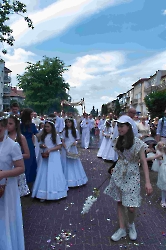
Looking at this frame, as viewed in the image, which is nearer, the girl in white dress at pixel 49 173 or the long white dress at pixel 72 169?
the girl in white dress at pixel 49 173

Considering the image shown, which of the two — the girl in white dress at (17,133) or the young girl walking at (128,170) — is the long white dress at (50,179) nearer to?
the girl in white dress at (17,133)

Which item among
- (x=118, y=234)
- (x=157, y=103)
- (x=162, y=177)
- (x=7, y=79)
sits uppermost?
(x=7, y=79)

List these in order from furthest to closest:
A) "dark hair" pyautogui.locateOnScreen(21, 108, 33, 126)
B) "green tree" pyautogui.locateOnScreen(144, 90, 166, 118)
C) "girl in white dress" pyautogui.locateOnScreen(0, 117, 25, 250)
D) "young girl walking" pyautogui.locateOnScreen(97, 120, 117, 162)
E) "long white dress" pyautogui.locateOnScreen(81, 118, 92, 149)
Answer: "green tree" pyautogui.locateOnScreen(144, 90, 166, 118) → "long white dress" pyautogui.locateOnScreen(81, 118, 92, 149) → "young girl walking" pyautogui.locateOnScreen(97, 120, 117, 162) → "dark hair" pyautogui.locateOnScreen(21, 108, 33, 126) → "girl in white dress" pyautogui.locateOnScreen(0, 117, 25, 250)

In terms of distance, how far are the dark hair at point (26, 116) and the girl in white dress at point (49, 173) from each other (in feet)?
1.60

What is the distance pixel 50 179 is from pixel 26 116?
1592 mm

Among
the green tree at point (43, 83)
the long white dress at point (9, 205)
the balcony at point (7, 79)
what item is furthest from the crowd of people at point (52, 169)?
the balcony at point (7, 79)

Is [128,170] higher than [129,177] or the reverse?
higher

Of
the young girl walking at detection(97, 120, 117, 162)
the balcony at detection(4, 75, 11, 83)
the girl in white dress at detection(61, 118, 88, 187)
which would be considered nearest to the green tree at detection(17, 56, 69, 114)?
the young girl walking at detection(97, 120, 117, 162)

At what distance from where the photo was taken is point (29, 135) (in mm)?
6680

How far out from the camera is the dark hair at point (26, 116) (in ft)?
21.2

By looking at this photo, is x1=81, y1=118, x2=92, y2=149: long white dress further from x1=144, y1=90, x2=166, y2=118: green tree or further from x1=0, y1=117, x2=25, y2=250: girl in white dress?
x1=144, y1=90, x2=166, y2=118: green tree

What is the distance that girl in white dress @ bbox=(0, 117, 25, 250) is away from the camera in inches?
116

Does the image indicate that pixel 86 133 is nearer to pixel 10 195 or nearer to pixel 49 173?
pixel 49 173

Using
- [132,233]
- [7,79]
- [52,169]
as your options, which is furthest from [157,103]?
[7,79]
